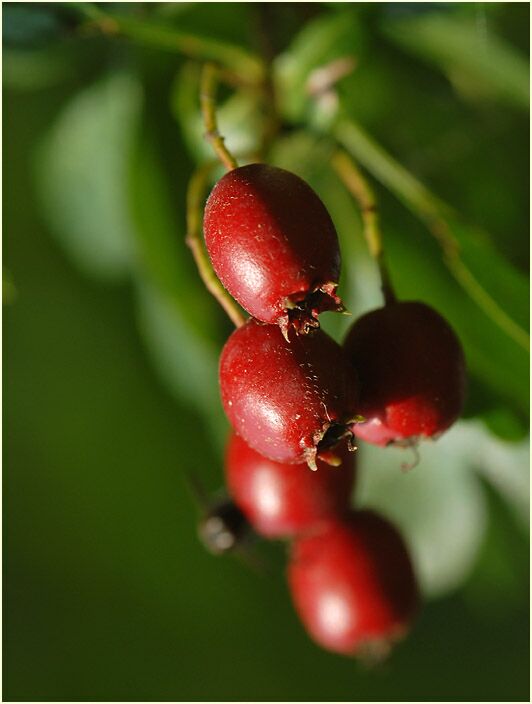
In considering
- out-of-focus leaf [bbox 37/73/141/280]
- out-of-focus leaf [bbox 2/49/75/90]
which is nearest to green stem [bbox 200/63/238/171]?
out-of-focus leaf [bbox 37/73/141/280]

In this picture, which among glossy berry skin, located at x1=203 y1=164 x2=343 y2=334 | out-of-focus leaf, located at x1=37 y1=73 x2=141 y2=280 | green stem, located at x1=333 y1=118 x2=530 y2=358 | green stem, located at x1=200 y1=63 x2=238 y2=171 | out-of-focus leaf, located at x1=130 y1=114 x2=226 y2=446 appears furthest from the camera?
out-of-focus leaf, located at x1=37 y1=73 x2=141 y2=280

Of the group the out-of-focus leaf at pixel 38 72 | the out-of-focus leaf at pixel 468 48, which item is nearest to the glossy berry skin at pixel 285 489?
the out-of-focus leaf at pixel 468 48

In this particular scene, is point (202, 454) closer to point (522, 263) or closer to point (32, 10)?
point (522, 263)

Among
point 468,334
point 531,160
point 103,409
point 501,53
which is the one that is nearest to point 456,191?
point 531,160

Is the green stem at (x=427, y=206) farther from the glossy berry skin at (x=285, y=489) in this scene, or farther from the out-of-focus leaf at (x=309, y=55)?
the glossy berry skin at (x=285, y=489)

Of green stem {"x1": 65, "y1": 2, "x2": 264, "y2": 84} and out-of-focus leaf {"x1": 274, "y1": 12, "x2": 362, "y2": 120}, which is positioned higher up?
green stem {"x1": 65, "y1": 2, "x2": 264, "y2": 84}

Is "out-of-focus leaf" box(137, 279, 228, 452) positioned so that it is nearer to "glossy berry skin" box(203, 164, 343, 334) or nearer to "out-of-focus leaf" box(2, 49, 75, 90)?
"out-of-focus leaf" box(2, 49, 75, 90)

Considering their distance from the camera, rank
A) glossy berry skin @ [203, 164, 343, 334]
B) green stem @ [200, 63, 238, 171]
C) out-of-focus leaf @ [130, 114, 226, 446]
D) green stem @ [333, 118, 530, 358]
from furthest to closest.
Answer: out-of-focus leaf @ [130, 114, 226, 446] < green stem @ [333, 118, 530, 358] < green stem @ [200, 63, 238, 171] < glossy berry skin @ [203, 164, 343, 334]
